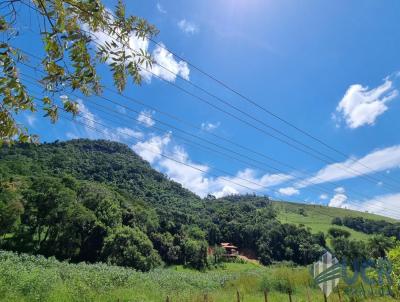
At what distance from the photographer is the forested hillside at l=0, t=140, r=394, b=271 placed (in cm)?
4125

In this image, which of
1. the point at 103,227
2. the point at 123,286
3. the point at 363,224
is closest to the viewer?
the point at 123,286

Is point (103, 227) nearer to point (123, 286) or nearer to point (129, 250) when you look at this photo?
point (129, 250)

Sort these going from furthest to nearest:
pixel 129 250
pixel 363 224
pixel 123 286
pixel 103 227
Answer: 1. pixel 363 224
2. pixel 103 227
3. pixel 129 250
4. pixel 123 286

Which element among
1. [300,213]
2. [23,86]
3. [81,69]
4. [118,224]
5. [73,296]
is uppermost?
[300,213]

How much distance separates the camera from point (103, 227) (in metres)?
44.5

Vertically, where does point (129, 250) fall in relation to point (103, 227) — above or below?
below

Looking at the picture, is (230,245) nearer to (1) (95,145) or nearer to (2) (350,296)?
(2) (350,296)

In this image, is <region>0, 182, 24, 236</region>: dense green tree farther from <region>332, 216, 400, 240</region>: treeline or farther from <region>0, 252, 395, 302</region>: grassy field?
<region>332, 216, 400, 240</region>: treeline

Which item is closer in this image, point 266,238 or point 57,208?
point 57,208

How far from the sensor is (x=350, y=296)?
730 inches

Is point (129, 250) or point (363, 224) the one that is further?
point (363, 224)

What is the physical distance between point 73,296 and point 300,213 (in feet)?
424

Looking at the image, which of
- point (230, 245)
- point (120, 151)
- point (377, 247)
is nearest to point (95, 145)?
point (120, 151)

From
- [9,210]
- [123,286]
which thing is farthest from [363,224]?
[123,286]
